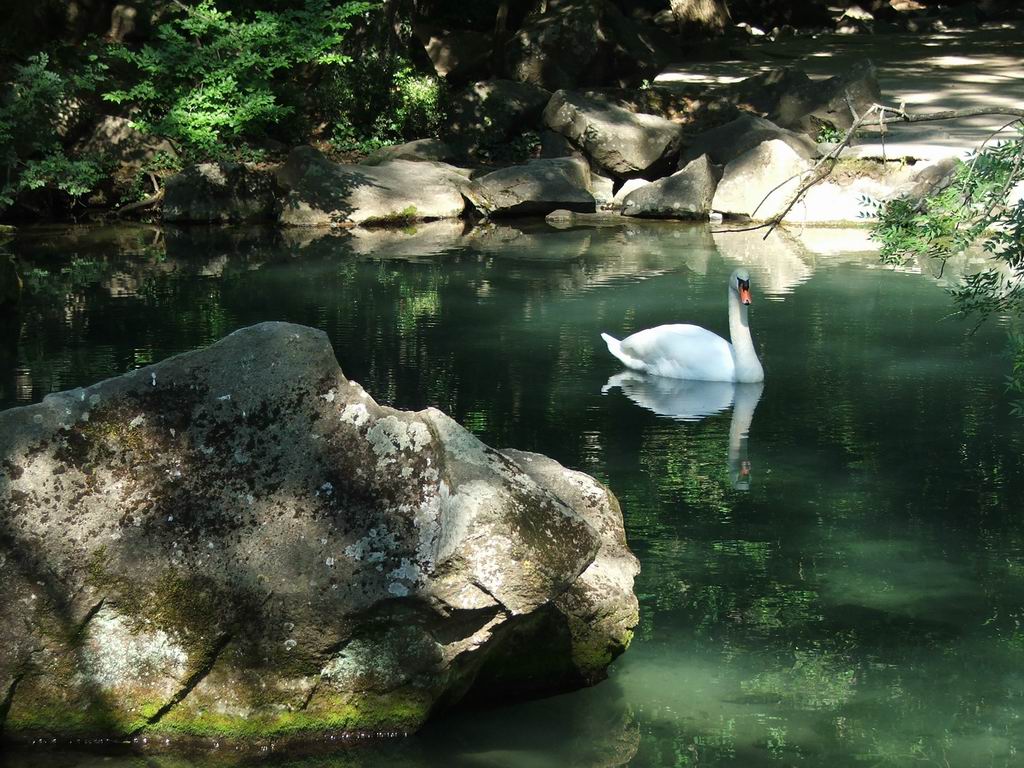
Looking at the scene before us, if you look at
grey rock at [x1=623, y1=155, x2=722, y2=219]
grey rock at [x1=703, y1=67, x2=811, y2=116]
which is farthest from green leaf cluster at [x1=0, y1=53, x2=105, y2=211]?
grey rock at [x1=703, y1=67, x2=811, y2=116]

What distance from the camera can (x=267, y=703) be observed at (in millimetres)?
4430

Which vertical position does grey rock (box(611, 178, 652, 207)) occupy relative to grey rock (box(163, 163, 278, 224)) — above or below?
below

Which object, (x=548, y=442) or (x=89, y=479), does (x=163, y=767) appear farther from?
(x=548, y=442)

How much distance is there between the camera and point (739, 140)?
1938cm

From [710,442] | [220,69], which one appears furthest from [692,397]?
[220,69]

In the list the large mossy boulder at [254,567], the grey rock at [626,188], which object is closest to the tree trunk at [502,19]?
the grey rock at [626,188]

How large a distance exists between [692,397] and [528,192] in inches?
366

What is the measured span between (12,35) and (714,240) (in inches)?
471

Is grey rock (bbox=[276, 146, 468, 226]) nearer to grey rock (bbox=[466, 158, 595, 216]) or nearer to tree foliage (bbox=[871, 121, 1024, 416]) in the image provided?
grey rock (bbox=[466, 158, 595, 216])

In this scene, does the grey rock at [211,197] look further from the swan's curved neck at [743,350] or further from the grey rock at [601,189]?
the swan's curved neck at [743,350]

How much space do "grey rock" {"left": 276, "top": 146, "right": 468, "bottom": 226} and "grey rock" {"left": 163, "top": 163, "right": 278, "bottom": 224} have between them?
1.67ft

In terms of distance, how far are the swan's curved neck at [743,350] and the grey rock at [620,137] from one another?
9910 millimetres

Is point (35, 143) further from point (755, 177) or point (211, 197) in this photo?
point (755, 177)

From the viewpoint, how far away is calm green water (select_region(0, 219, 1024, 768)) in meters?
4.73
